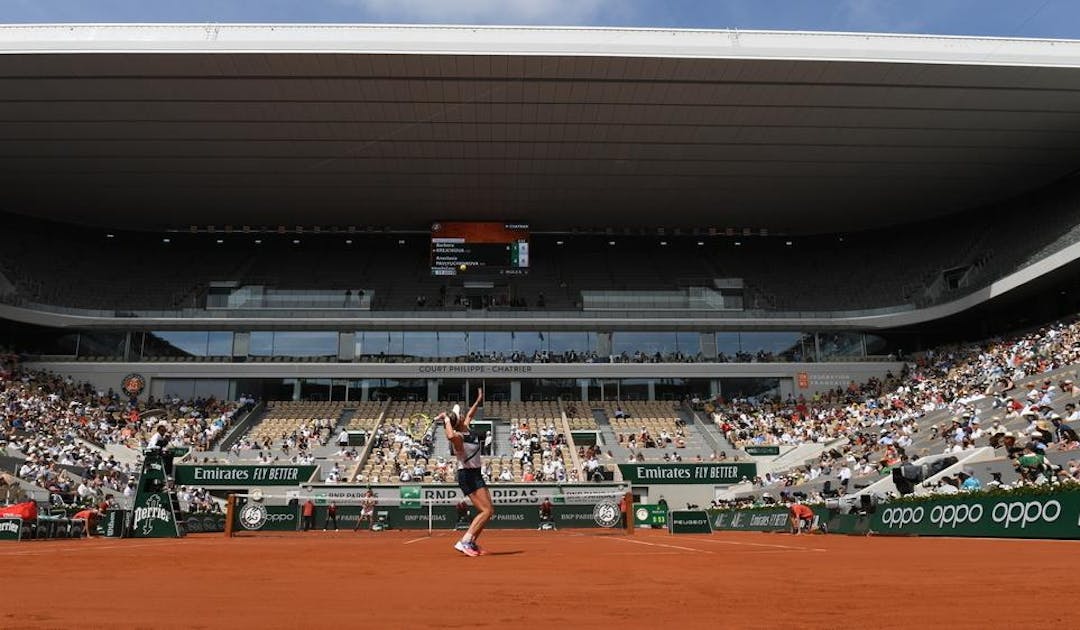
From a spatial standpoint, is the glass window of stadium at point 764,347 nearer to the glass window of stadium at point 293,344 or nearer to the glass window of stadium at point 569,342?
the glass window of stadium at point 569,342

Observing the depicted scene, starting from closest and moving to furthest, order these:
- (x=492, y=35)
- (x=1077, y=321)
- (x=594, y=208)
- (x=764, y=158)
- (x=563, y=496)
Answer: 1. (x=563, y=496)
2. (x=492, y=35)
3. (x=1077, y=321)
4. (x=764, y=158)
5. (x=594, y=208)

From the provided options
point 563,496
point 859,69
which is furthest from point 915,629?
point 859,69

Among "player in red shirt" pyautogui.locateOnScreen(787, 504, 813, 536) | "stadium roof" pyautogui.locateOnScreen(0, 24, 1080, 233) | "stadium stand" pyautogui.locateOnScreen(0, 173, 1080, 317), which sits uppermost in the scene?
"stadium roof" pyautogui.locateOnScreen(0, 24, 1080, 233)

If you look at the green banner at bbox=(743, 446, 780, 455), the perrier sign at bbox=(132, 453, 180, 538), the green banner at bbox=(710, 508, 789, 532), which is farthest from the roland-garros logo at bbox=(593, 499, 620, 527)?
the perrier sign at bbox=(132, 453, 180, 538)

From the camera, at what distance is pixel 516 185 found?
47.5 m

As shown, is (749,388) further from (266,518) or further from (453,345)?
(266,518)

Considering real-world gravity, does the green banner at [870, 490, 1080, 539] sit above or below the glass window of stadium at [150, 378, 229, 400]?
below

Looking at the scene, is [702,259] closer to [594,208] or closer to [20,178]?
[594,208]

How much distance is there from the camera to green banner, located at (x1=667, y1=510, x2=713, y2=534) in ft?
85.3

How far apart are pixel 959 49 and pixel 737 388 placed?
75.4 ft

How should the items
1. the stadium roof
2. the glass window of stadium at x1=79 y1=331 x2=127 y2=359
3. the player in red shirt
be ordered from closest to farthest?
1. the player in red shirt
2. the stadium roof
3. the glass window of stadium at x1=79 y1=331 x2=127 y2=359

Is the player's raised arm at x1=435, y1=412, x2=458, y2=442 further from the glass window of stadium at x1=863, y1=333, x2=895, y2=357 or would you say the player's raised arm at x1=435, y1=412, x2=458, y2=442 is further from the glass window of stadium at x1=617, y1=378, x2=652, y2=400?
the glass window of stadium at x1=863, y1=333, x2=895, y2=357

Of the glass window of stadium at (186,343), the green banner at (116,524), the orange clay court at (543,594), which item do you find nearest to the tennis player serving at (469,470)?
the orange clay court at (543,594)

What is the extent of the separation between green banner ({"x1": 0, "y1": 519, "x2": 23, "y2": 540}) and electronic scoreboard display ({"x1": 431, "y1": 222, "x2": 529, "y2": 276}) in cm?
3435
